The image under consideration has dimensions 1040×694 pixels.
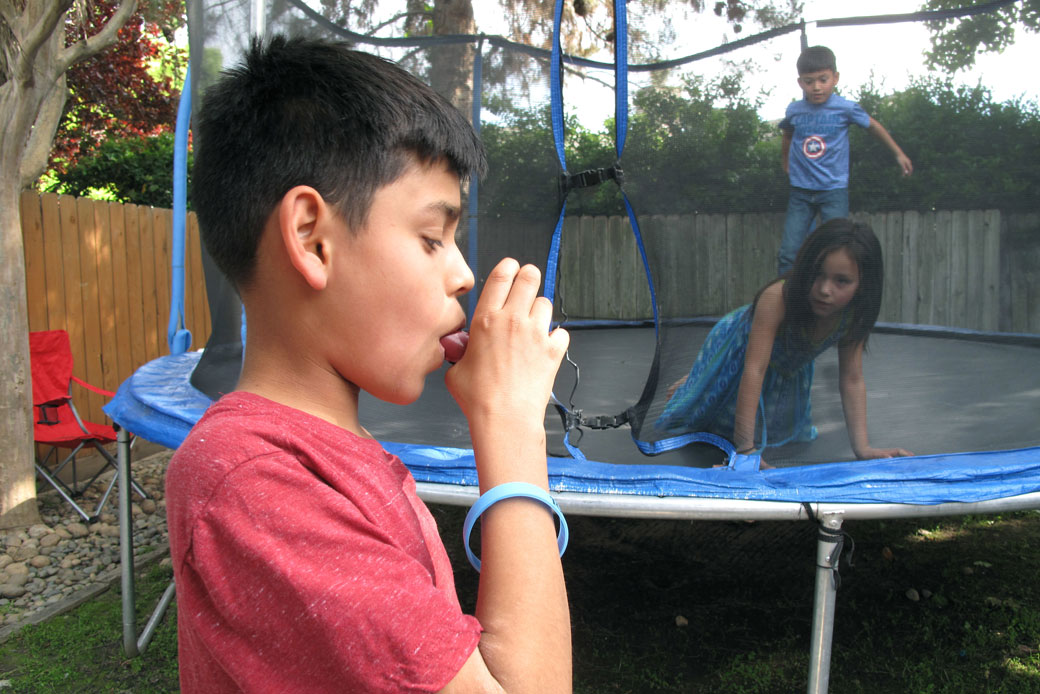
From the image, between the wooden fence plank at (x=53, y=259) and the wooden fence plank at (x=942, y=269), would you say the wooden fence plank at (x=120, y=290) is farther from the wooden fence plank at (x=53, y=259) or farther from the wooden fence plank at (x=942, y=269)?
the wooden fence plank at (x=942, y=269)

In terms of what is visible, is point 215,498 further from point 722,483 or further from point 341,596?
point 722,483

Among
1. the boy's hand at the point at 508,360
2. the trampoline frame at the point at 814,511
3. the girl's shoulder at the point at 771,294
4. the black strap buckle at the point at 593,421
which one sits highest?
the girl's shoulder at the point at 771,294

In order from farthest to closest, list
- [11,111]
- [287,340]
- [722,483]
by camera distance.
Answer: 1. [11,111]
2. [722,483]
3. [287,340]

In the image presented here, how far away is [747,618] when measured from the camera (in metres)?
2.50

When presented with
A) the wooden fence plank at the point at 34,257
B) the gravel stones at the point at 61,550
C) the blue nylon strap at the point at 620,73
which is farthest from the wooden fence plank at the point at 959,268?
the wooden fence plank at the point at 34,257

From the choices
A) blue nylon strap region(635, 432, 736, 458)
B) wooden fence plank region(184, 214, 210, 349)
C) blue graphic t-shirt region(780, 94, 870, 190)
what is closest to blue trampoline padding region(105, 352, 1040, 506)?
blue nylon strap region(635, 432, 736, 458)

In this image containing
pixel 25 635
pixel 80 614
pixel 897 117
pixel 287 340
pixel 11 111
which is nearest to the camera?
pixel 287 340

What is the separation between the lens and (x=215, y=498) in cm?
53

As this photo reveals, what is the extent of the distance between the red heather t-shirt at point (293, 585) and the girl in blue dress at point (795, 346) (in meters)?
1.55

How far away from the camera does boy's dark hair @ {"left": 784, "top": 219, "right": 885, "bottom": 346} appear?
1.88 metres

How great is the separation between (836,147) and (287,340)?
63.4 inches

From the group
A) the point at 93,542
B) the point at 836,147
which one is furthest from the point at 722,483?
the point at 93,542

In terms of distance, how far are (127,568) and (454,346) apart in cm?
207

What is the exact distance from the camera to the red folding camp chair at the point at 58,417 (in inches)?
141
